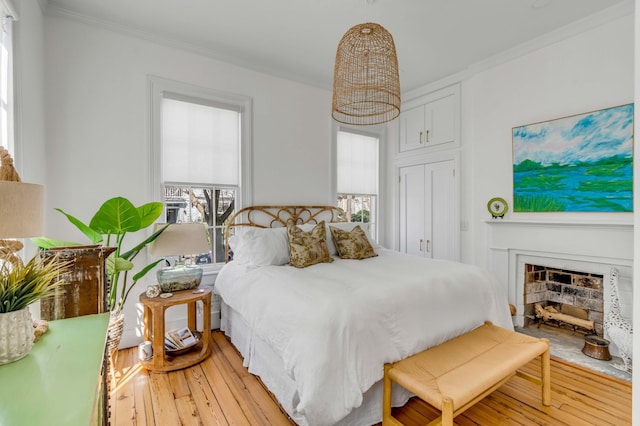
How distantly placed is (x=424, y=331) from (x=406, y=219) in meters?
2.70

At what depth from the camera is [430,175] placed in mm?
4109

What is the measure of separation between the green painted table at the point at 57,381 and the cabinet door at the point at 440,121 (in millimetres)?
3950

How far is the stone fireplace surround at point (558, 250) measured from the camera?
254 cm

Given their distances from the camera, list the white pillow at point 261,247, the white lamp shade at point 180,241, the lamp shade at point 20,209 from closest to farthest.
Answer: the lamp shade at point 20,209 → the white lamp shade at point 180,241 → the white pillow at point 261,247

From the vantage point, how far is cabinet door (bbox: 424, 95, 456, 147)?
385 centimetres

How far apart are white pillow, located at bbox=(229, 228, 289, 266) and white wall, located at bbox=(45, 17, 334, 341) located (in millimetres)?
677

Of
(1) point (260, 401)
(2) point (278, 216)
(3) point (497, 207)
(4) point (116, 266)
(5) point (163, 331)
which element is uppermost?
(3) point (497, 207)

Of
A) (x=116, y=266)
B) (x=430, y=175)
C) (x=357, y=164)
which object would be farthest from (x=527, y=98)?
(x=116, y=266)

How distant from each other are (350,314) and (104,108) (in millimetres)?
2771

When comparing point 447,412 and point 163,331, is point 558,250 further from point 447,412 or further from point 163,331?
point 163,331

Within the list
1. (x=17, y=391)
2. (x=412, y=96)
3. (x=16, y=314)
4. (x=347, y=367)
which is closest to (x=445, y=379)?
(x=347, y=367)

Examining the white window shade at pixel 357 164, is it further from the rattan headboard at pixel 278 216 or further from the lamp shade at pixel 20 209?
the lamp shade at pixel 20 209

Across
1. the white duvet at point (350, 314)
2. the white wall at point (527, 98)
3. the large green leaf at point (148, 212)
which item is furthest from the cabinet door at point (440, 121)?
the large green leaf at point (148, 212)

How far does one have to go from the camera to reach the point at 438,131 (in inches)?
157
